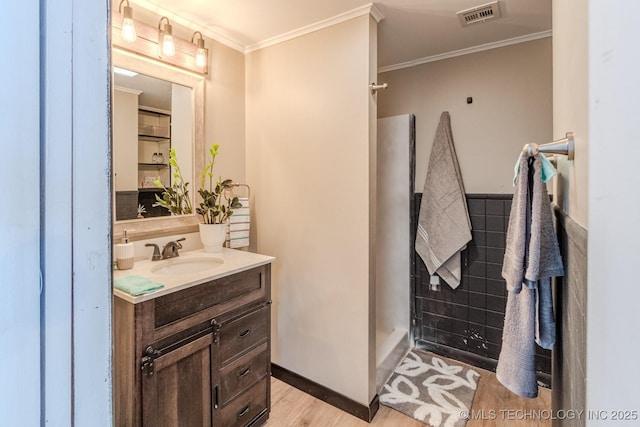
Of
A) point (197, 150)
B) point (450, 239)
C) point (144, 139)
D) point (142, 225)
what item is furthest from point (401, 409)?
point (144, 139)

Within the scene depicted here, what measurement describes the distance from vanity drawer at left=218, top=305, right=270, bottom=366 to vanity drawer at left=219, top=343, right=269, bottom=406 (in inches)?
1.7

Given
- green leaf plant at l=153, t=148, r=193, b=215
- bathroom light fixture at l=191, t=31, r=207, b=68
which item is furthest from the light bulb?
green leaf plant at l=153, t=148, r=193, b=215

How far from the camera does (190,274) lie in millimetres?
1483

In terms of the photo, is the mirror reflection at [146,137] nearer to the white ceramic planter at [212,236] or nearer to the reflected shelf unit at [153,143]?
the reflected shelf unit at [153,143]

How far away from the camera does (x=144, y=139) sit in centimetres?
177

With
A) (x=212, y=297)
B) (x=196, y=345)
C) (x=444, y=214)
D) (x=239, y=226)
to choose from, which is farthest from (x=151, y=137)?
(x=444, y=214)

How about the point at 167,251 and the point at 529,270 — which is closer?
the point at 529,270

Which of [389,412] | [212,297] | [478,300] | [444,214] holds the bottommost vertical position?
[389,412]

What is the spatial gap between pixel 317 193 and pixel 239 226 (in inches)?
22.6

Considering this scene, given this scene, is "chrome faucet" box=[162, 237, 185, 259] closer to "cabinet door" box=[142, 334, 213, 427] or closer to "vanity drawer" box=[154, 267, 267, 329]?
"vanity drawer" box=[154, 267, 267, 329]

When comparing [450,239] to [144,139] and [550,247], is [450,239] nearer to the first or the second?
[550,247]

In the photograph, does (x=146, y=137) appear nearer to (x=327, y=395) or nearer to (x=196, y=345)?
(x=196, y=345)

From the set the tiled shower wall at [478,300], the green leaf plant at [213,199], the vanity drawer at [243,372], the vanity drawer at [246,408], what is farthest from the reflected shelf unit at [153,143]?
the tiled shower wall at [478,300]

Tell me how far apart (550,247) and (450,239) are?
161 centimetres
